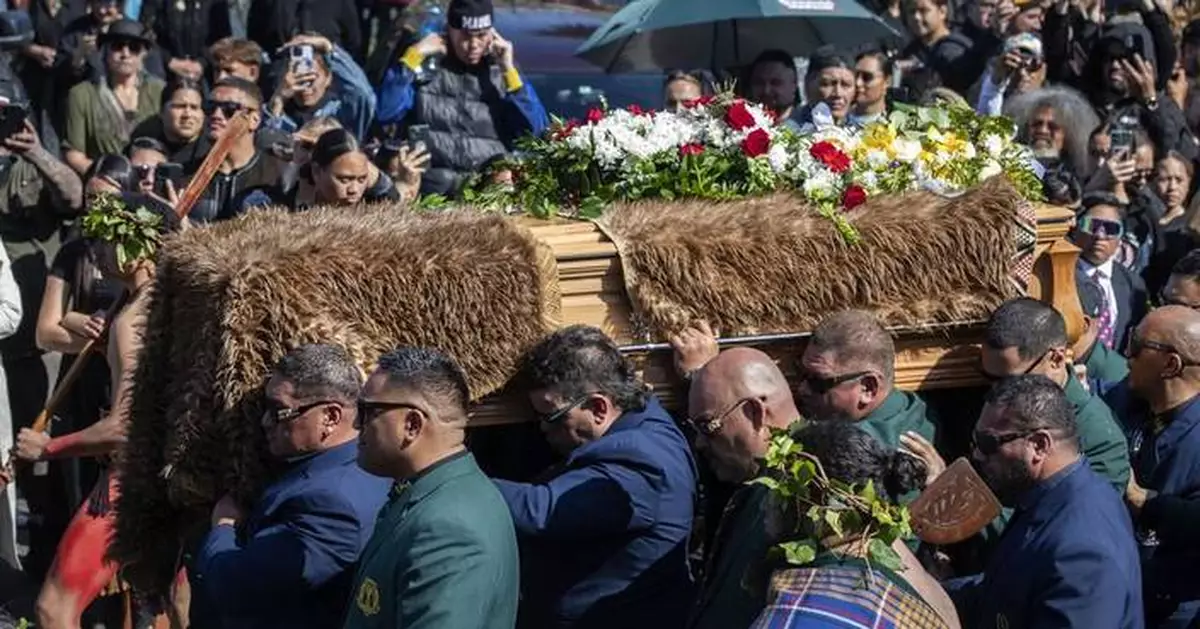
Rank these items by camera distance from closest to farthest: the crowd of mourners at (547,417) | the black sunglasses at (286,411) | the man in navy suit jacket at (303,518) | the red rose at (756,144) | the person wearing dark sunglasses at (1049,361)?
the crowd of mourners at (547,417) → the man in navy suit jacket at (303,518) → the black sunglasses at (286,411) → the person wearing dark sunglasses at (1049,361) → the red rose at (756,144)

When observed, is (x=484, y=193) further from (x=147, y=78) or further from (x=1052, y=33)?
(x=1052, y=33)

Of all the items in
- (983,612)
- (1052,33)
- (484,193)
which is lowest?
(1052,33)

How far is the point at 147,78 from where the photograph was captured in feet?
38.0

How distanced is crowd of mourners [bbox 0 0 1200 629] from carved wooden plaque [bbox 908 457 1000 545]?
103mm

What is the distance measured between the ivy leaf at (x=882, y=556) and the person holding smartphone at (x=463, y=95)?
20.5 ft

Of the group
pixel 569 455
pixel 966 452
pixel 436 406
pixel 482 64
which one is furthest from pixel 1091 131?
pixel 436 406

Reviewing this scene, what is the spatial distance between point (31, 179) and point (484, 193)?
151 inches

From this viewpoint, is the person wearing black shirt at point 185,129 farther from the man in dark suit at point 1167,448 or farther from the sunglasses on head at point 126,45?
the man in dark suit at point 1167,448


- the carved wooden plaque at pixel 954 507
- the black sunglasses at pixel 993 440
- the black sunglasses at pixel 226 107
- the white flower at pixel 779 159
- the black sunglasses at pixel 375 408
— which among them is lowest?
the black sunglasses at pixel 226 107

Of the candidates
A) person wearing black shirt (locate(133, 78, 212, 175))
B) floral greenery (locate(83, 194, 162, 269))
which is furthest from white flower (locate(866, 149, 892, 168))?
person wearing black shirt (locate(133, 78, 212, 175))

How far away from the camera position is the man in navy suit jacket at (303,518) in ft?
18.3

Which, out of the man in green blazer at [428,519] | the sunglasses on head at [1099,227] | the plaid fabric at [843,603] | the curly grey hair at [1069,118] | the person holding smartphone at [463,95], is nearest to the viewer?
the plaid fabric at [843,603]

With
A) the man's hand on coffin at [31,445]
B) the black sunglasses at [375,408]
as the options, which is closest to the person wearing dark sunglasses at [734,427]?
the black sunglasses at [375,408]

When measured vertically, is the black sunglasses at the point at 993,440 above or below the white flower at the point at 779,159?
below
